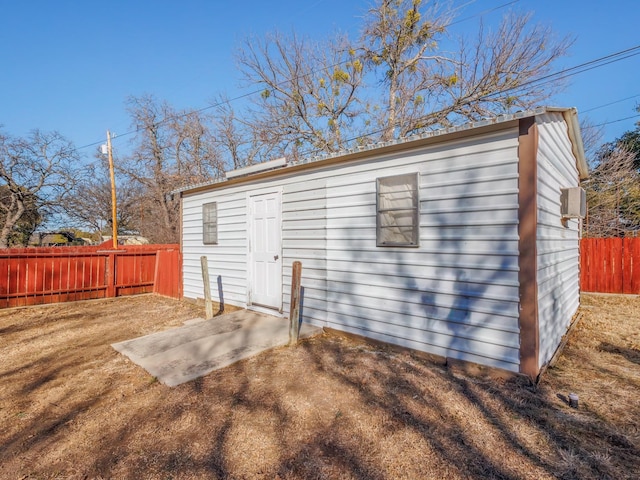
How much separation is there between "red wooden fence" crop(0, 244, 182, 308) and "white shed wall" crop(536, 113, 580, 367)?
281 inches

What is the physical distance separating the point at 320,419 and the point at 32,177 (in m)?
21.0

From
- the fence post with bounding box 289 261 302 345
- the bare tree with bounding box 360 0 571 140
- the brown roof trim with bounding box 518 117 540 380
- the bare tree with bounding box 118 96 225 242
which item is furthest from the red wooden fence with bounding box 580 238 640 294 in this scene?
the bare tree with bounding box 118 96 225 242

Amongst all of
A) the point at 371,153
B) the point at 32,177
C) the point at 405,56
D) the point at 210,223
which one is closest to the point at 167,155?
the point at 32,177

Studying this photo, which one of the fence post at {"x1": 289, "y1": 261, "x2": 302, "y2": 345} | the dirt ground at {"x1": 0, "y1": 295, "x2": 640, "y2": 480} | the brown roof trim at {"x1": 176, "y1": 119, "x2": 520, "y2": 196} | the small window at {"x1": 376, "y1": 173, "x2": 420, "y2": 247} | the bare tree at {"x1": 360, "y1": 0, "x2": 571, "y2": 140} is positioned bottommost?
the dirt ground at {"x1": 0, "y1": 295, "x2": 640, "y2": 480}

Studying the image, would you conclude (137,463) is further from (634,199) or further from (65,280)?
(634,199)

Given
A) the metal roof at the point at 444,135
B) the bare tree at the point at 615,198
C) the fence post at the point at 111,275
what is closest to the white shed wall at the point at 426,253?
the metal roof at the point at 444,135

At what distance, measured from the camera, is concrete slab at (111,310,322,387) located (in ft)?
11.8

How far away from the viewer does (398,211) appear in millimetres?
4047

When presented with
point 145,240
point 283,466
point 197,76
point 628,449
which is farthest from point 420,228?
point 145,240

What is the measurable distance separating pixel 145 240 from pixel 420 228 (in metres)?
25.0

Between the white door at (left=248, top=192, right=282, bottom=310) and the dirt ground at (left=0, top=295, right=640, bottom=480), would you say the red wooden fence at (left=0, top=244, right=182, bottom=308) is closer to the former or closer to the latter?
the white door at (left=248, top=192, right=282, bottom=310)

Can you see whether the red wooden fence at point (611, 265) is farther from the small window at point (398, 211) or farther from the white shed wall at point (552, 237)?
the small window at point (398, 211)

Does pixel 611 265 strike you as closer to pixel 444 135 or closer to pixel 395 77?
pixel 444 135

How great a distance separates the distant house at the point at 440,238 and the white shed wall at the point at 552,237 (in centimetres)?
2
